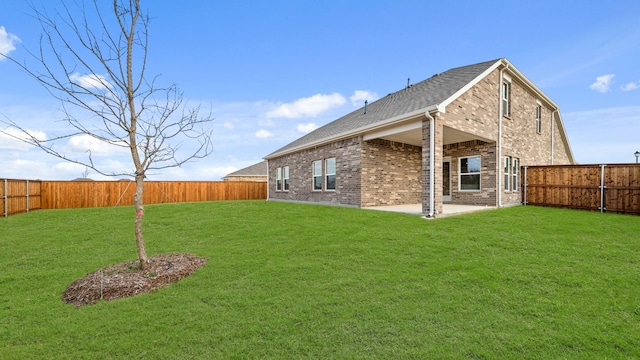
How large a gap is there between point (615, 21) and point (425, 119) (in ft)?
25.9

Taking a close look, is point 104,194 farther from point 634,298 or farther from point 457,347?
point 634,298

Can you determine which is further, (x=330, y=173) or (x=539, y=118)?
(x=539, y=118)

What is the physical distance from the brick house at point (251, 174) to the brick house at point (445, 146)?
18579 mm

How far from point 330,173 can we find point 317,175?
3.80ft

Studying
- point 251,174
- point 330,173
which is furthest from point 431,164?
point 251,174

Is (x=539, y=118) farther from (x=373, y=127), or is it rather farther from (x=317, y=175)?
(x=317, y=175)

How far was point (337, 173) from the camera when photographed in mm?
12547

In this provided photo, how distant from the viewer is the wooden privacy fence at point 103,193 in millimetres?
13062

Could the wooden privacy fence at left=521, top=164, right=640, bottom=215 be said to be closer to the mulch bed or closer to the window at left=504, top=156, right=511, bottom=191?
the window at left=504, top=156, right=511, bottom=191

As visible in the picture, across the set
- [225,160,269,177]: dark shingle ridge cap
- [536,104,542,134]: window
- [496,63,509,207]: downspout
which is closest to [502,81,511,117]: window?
[496,63,509,207]: downspout

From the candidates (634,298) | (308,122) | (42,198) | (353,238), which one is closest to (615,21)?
(634,298)

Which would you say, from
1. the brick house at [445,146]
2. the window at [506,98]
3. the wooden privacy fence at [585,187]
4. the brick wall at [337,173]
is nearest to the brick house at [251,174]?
the brick wall at [337,173]

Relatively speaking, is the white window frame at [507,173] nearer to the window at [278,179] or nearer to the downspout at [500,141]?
the downspout at [500,141]

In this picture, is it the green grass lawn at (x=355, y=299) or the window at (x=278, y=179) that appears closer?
the green grass lawn at (x=355, y=299)
